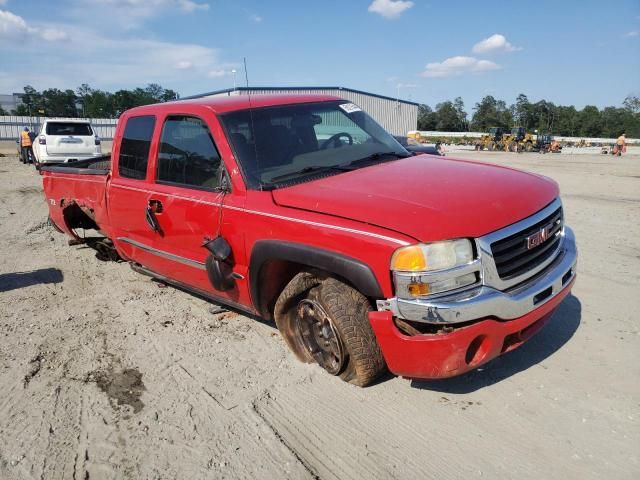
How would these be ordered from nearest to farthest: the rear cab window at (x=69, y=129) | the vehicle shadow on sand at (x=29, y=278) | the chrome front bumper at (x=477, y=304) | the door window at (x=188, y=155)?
the chrome front bumper at (x=477, y=304) < the door window at (x=188, y=155) < the vehicle shadow on sand at (x=29, y=278) < the rear cab window at (x=69, y=129)

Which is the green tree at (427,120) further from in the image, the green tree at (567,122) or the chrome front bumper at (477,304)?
the chrome front bumper at (477,304)

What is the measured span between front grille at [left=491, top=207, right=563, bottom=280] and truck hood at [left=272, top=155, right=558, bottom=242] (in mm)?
98

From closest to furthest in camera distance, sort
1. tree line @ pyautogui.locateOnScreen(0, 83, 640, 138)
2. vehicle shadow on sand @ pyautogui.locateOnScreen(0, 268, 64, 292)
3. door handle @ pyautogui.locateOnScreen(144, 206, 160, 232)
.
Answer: door handle @ pyautogui.locateOnScreen(144, 206, 160, 232) < vehicle shadow on sand @ pyautogui.locateOnScreen(0, 268, 64, 292) < tree line @ pyautogui.locateOnScreen(0, 83, 640, 138)

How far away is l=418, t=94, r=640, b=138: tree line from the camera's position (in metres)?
77.6

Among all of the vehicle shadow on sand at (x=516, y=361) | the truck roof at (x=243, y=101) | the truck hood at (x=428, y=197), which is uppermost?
the truck roof at (x=243, y=101)

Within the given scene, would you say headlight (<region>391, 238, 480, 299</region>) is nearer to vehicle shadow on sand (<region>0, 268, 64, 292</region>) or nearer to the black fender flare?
the black fender flare

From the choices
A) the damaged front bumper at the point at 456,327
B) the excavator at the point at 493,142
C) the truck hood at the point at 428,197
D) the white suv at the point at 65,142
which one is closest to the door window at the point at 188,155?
the truck hood at the point at 428,197

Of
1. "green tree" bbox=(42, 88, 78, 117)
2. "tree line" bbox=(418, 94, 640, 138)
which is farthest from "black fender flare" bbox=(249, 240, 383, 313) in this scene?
"tree line" bbox=(418, 94, 640, 138)

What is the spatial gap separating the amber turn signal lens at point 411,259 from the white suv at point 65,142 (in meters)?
16.6

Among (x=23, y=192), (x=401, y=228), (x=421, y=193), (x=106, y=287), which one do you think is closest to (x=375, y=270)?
(x=401, y=228)

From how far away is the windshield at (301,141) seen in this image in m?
3.46

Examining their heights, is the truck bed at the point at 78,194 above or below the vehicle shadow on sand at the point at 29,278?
above

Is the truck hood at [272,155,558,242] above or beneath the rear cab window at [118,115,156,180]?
beneath

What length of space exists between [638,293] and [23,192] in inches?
545
